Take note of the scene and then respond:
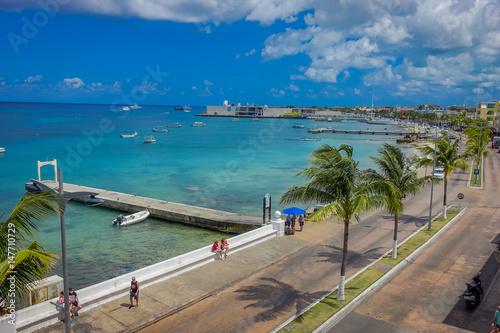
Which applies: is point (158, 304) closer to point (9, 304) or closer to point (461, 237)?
point (9, 304)

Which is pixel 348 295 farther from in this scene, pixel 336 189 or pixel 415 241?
pixel 415 241

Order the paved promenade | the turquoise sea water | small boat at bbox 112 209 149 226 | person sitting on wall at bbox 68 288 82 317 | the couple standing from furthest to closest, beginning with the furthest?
small boat at bbox 112 209 149 226 < the turquoise sea water < the couple standing < the paved promenade < person sitting on wall at bbox 68 288 82 317

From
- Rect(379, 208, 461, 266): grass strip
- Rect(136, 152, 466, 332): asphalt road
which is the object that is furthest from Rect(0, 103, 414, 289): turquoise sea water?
Rect(379, 208, 461, 266): grass strip

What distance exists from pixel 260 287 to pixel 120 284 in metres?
5.49

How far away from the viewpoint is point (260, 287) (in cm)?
1584

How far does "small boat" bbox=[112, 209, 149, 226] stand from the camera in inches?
1185

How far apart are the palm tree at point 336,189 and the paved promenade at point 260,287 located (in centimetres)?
256

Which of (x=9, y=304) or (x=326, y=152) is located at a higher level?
(x=326, y=152)

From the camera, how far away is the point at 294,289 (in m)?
15.8

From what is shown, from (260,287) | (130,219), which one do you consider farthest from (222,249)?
(130,219)

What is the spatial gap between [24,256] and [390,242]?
19.7m

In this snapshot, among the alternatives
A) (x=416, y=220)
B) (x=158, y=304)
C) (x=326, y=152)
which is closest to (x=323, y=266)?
(x=326, y=152)

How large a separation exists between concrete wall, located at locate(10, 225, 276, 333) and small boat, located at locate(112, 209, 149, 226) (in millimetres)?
12888

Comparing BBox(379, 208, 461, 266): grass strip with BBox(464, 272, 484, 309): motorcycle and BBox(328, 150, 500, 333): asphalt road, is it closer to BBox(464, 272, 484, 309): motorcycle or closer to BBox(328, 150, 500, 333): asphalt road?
BBox(328, 150, 500, 333): asphalt road
